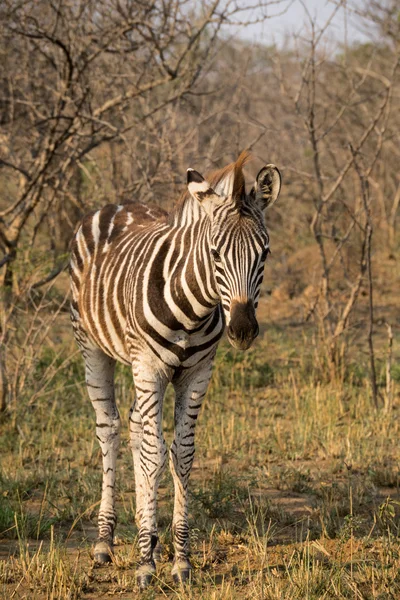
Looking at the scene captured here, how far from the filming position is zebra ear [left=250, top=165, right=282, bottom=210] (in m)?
3.86

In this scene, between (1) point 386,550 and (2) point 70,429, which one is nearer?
(1) point 386,550

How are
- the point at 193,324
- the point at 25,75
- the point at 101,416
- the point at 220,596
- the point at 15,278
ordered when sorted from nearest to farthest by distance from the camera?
1. the point at 220,596
2. the point at 193,324
3. the point at 101,416
4. the point at 15,278
5. the point at 25,75

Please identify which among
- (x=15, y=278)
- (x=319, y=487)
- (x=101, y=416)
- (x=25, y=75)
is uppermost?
(x=25, y=75)

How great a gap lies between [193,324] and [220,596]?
1.23m

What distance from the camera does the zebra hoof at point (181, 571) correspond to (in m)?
4.03

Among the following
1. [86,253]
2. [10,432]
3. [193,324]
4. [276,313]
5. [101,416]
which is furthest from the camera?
[276,313]

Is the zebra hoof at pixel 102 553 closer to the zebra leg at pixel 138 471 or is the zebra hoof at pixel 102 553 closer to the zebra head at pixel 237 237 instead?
the zebra leg at pixel 138 471

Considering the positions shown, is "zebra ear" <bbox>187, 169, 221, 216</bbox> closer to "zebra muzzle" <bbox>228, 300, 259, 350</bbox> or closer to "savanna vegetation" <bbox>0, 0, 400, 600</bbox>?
"zebra muzzle" <bbox>228, 300, 259, 350</bbox>

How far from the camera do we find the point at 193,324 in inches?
157

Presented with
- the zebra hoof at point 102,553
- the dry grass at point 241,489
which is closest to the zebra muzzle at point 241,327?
the dry grass at point 241,489

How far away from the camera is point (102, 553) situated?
440 centimetres

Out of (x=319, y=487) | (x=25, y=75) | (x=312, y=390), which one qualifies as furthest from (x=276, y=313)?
(x=319, y=487)

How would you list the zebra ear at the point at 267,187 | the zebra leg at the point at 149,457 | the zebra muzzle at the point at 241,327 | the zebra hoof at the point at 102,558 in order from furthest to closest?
the zebra hoof at the point at 102,558 → the zebra leg at the point at 149,457 → the zebra ear at the point at 267,187 → the zebra muzzle at the point at 241,327

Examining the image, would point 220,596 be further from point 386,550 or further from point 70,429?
point 70,429
